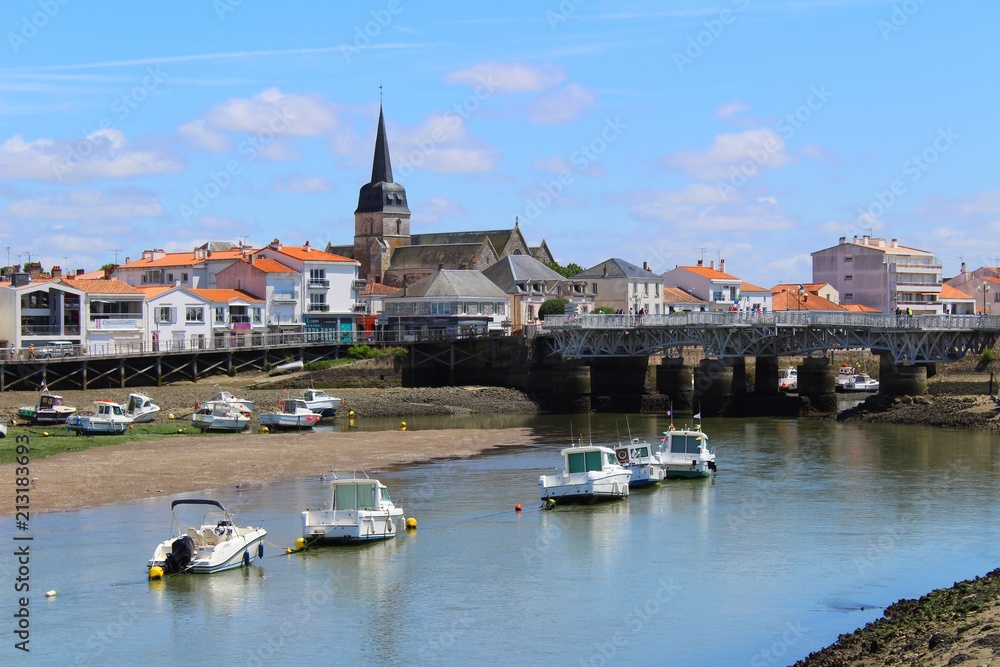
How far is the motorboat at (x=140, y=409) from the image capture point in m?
69.1

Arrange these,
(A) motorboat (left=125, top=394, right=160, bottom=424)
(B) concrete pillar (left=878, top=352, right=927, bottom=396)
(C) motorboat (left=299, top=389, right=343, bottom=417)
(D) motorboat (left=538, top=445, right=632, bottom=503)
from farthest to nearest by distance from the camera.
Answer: (B) concrete pillar (left=878, top=352, right=927, bottom=396) < (C) motorboat (left=299, top=389, right=343, bottom=417) < (A) motorboat (left=125, top=394, right=160, bottom=424) < (D) motorboat (left=538, top=445, right=632, bottom=503)

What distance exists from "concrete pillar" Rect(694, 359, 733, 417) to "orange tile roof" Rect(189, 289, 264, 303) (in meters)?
36.8

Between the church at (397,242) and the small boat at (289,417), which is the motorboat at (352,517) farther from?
the church at (397,242)

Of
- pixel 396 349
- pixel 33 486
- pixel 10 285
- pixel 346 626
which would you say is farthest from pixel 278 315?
pixel 346 626

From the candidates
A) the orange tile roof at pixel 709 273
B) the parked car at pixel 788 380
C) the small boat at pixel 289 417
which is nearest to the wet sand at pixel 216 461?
the small boat at pixel 289 417

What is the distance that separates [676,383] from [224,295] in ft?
117

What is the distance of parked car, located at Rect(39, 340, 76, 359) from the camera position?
7875 centimetres

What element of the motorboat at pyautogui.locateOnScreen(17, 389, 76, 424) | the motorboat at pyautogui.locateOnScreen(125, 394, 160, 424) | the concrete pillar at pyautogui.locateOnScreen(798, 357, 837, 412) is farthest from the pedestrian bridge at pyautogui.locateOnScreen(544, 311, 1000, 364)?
the motorboat at pyautogui.locateOnScreen(17, 389, 76, 424)

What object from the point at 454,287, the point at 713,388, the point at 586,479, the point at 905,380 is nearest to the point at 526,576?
the point at 586,479

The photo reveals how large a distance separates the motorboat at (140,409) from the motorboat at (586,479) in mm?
29910

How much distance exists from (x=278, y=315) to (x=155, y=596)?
7207 cm

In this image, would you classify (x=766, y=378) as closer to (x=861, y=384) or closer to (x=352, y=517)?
(x=861, y=384)

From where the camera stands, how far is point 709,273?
468 ft

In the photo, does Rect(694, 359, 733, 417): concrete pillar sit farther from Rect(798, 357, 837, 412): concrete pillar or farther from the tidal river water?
the tidal river water
